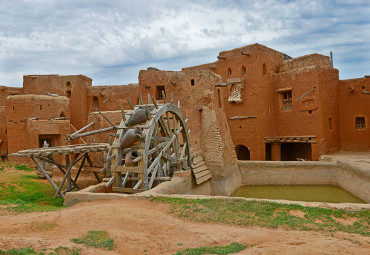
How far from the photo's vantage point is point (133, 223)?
23.5 feet

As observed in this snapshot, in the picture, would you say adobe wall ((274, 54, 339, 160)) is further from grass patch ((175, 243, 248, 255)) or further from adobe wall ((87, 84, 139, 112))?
grass patch ((175, 243, 248, 255))

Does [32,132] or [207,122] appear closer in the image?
[207,122]

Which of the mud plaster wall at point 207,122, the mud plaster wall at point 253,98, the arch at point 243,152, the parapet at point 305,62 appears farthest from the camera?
the arch at point 243,152

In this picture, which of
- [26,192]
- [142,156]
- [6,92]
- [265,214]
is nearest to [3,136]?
[6,92]

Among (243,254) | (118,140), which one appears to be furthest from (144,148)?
(243,254)

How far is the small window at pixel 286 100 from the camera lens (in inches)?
885

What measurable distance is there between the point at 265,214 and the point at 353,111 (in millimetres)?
16892

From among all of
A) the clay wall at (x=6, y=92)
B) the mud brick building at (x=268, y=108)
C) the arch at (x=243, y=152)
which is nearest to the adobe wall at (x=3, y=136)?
the mud brick building at (x=268, y=108)

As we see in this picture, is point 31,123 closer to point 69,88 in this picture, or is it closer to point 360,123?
point 69,88

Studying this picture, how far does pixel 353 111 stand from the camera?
21.4 meters

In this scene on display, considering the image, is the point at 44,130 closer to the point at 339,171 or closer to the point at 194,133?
the point at 194,133

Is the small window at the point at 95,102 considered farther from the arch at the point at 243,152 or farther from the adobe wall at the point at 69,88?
the arch at the point at 243,152

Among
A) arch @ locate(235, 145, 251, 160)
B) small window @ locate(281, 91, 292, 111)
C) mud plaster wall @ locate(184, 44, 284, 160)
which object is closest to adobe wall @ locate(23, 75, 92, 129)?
mud plaster wall @ locate(184, 44, 284, 160)

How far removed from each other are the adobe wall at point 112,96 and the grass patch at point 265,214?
749 inches
